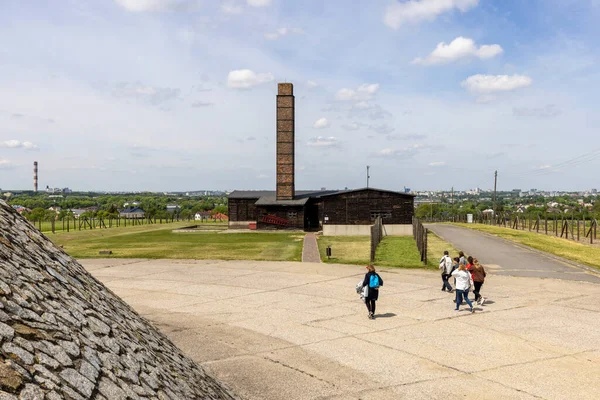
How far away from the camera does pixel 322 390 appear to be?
8.87m

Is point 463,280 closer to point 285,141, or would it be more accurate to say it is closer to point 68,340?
point 68,340

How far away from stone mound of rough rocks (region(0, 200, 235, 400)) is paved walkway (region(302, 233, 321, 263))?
19652 mm

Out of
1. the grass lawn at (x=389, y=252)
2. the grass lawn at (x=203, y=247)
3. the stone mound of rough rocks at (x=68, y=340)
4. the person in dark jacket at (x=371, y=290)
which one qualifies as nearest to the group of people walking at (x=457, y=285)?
the person in dark jacket at (x=371, y=290)

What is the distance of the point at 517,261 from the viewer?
25.5 metres

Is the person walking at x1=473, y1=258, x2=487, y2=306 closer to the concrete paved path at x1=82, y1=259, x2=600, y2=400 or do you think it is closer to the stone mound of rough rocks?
the concrete paved path at x1=82, y1=259, x2=600, y2=400

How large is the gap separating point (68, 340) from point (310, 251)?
26993 millimetres

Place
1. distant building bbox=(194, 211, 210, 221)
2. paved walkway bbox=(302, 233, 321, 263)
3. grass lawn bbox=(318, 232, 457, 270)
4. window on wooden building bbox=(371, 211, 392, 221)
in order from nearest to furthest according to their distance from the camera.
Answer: grass lawn bbox=(318, 232, 457, 270)
paved walkway bbox=(302, 233, 321, 263)
window on wooden building bbox=(371, 211, 392, 221)
distant building bbox=(194, 211, 210, 221)

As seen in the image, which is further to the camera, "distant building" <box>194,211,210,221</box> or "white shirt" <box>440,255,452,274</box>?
"distant building" <box>194,211,210,221</box>

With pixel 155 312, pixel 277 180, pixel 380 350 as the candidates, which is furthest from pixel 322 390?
pixel 277 180

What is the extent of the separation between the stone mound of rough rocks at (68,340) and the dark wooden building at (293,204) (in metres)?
38.2

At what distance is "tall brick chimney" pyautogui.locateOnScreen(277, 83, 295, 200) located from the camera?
51312 millimetres

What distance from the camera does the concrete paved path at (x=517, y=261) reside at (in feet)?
70.4

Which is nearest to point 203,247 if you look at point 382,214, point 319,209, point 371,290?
point 382,214

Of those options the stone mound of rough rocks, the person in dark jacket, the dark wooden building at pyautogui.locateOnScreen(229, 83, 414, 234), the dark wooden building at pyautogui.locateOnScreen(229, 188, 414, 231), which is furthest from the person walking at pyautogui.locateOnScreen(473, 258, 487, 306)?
the dark wooden building at pyautogui.locateOnScreen(229, 83, 414, 234)
